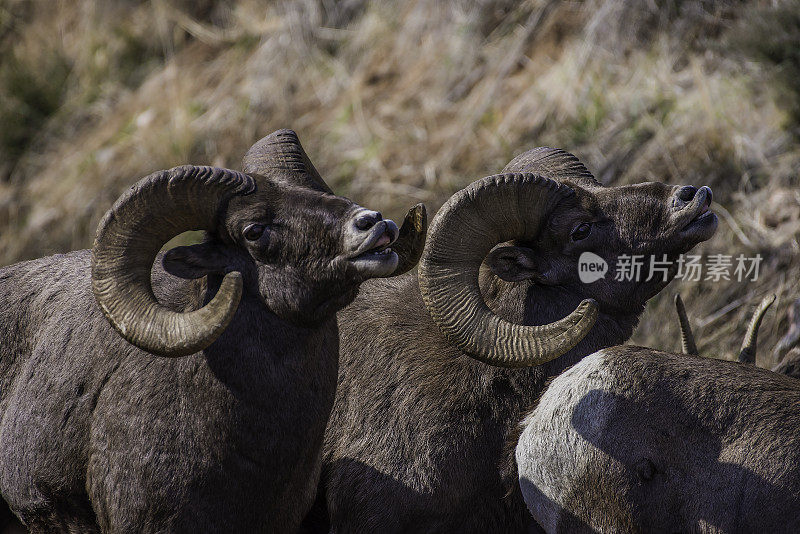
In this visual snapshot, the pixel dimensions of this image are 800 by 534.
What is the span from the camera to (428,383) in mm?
5965

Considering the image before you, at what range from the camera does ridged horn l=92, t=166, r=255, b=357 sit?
15.5ft

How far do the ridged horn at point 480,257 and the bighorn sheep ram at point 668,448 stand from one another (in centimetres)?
39

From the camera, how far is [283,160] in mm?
5531

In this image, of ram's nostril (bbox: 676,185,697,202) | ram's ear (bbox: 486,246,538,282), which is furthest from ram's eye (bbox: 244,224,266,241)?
ram's nostril (bbox: 676,185,697,202)

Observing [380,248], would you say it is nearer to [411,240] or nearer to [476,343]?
[411,240]

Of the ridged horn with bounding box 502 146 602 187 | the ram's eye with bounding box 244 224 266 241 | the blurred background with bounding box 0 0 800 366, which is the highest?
the blurred background with bounding box 0 0 800 366

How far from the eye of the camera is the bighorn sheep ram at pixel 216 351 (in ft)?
16.1

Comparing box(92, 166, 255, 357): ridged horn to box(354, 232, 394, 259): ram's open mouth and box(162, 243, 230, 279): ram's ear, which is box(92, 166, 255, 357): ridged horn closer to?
box(162, 243, 230, 279): ram's ear

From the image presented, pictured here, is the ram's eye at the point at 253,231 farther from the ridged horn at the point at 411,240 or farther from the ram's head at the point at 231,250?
the ridged horn at the point at 411,240

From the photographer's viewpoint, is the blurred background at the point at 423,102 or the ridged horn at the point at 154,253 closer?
the ridged horn at the point at 154,253

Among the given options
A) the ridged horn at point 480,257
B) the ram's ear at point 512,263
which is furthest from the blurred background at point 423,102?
the ridged horn at point 480,257

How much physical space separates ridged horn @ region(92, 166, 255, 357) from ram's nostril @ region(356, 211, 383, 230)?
0.60 metres

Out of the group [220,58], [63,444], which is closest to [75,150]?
[220,58]

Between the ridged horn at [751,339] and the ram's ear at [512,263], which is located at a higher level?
the ram's ear at [512,263]
